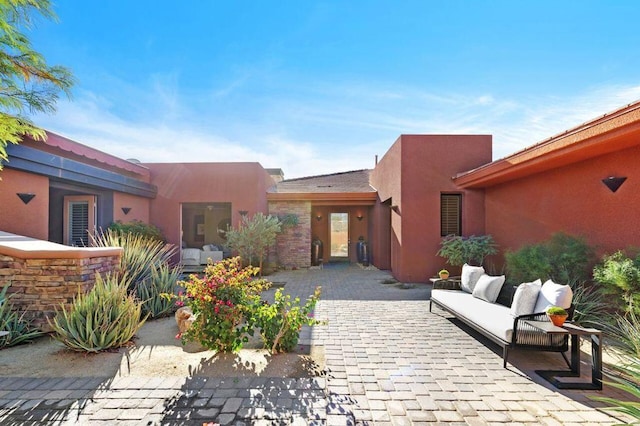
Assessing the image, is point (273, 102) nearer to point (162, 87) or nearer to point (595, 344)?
point (162, 87)

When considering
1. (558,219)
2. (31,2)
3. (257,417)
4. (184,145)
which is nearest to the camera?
(257,417)

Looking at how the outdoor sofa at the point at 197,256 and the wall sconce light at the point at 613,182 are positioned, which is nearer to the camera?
the wall sconce light at the point at 613,182

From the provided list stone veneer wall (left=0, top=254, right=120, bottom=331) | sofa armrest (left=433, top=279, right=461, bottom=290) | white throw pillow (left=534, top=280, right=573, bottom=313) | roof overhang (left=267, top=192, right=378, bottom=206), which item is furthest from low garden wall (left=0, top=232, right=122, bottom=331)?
roof overhang (left=267, top=192, right=378, bottom=206)

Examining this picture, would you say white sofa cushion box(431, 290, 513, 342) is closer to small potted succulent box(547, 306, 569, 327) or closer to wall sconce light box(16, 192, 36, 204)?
small potted succulent box(547, 306, 569, 327)

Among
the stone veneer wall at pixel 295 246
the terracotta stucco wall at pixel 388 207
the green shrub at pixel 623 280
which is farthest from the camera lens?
the stone veneer wall at pixel 295 246

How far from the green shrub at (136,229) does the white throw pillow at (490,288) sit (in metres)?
9.39

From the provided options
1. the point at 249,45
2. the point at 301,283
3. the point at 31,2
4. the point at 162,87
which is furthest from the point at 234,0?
the point at 301,283

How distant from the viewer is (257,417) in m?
2.54

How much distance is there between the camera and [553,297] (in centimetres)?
368

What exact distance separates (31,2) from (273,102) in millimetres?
7524

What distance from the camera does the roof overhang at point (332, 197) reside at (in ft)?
39.4

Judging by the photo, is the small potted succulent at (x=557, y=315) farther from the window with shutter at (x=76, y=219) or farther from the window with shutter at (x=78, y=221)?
the window with shutter at (x=78, y=221)

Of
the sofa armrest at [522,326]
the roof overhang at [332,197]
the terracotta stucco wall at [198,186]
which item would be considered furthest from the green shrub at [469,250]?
the terracotta stucco wall at [198,186]

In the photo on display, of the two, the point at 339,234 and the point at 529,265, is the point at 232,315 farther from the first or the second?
the point at 339,234
